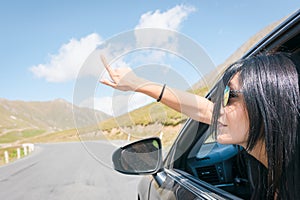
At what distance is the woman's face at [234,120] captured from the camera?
1.25 m

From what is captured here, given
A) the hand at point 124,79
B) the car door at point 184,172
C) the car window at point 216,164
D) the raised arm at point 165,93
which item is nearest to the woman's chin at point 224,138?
the raised arm at point 165,93

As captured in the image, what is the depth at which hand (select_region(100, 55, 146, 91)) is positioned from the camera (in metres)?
1.60

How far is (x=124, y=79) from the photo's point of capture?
1.60 metres

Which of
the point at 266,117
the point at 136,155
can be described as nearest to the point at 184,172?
the point at 136,155

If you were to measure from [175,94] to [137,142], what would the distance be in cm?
55

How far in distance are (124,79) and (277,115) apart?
0.74m

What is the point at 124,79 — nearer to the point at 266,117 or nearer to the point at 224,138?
the point at 224,138

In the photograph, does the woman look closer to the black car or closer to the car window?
the black car

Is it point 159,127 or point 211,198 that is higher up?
point 159,127

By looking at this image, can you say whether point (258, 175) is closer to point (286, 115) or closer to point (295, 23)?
point (286, 115)

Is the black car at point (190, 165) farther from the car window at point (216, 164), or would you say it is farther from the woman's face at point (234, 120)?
the woman's face at point (234, 120)

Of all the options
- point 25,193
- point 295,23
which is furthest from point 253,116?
point 25,193

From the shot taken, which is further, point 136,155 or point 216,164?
point 216,164

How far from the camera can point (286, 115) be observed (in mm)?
1145
